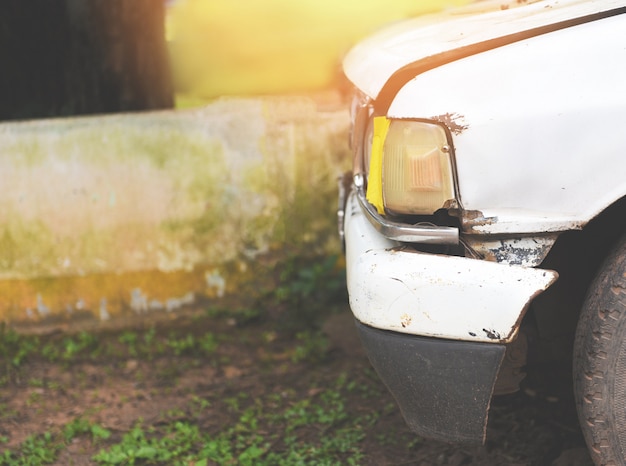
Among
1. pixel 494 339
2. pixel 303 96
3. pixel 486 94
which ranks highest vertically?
pixel 486 94

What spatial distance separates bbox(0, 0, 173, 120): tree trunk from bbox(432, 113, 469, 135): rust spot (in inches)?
117

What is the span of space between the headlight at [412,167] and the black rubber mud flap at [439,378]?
14.2 inches

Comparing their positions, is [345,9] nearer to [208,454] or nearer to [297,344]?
[297,344]

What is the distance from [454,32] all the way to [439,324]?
0.94m

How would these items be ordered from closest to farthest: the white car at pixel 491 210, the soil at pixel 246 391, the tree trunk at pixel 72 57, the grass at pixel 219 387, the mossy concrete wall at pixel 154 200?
1. the white car at pixel 491 210
2. the soil at pixel 246 391
3. the grass at pixel 219 387
4. the mossy concrete wall at pixel 154 200
5. the tree trunk at pixel 72 57

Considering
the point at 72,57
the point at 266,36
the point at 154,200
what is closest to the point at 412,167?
the point at 154,200

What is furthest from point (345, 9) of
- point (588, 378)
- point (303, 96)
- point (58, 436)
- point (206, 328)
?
point (588, 378)

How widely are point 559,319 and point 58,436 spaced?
2002 mm

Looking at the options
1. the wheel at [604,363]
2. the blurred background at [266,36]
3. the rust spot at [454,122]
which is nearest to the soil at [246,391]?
the wheel at [604,363]

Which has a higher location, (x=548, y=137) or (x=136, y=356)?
(x=548, y=137)

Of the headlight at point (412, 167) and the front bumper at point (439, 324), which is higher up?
the headlight at point (412, 167)

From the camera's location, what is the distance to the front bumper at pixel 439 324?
6.22 ft

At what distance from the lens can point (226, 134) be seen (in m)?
3.85

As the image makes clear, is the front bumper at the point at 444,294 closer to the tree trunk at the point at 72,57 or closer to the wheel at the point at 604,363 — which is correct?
the wheel at the point at 604,363
